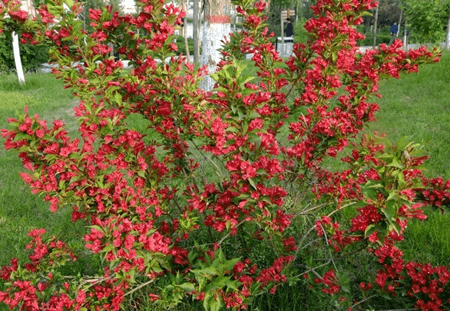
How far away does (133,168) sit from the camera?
82.5 inches

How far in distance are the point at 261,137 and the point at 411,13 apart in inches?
551

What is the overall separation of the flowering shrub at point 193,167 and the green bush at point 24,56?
12979 millimetres

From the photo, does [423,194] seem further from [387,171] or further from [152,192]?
[152,192]

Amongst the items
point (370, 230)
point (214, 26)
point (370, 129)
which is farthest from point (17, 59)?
point (370, 230)

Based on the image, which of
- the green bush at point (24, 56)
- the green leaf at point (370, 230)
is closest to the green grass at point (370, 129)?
the green leaf at point (370, 230)

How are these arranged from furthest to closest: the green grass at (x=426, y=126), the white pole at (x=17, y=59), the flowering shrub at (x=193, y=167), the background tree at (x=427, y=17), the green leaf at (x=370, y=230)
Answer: the background tree at (x=427, y=17)
the white pole at (x=17, y=59)
the green grass at (x=426, y=126)
the flowering shrub at (x=193, y=167)
the green leaf at (x=370, y=230)

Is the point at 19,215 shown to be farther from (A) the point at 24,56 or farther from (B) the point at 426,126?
(A) the point at 24,56

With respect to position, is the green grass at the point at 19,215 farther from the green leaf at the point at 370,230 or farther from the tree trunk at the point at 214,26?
the tree trunk at the point at 214,26

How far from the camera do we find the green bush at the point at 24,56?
13.3 meters

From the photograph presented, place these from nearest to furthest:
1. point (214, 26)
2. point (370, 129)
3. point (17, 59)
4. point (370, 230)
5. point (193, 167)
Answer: point (370, 230) → point (193, 167) → point (214, 26) → point (370, 129) → point (17, 59)

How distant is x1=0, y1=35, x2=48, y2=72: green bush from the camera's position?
13267mm

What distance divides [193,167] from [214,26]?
8.76 ft

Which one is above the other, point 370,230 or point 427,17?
point 427,17

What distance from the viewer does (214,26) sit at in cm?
463
